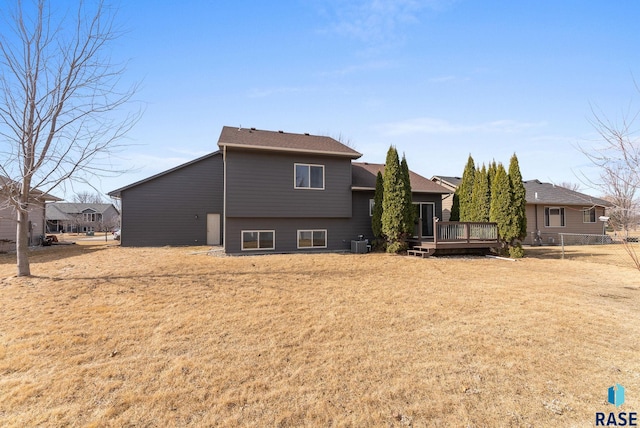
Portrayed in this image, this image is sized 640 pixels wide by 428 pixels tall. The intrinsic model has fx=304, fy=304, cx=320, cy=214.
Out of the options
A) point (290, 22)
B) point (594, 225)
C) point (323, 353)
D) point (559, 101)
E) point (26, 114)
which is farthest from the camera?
point (594, 225)

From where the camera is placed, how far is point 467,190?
1750 centimetres

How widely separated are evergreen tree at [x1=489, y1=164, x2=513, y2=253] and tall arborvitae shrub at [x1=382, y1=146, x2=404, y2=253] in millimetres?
4737

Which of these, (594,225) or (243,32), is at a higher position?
(243,32)

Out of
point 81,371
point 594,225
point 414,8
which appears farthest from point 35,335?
point 594,225

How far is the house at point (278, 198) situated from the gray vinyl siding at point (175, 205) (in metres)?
0.05

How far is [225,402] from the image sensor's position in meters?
3.11

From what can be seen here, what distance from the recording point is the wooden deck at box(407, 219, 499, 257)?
1332cm

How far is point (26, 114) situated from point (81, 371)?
752 centimetres

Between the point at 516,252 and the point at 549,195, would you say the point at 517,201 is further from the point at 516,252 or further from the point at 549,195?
the point at 549,195

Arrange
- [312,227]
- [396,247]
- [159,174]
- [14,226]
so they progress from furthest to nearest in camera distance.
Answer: [159,174] → [14,226] → [312,227] → [396,247]

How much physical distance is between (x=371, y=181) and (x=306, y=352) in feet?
44.1

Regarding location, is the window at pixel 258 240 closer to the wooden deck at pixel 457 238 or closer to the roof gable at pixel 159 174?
the wooden deck at pixel 457 238

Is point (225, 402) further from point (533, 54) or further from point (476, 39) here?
point (476, 39)

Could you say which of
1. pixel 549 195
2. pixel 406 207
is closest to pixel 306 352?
pixel 406 207
